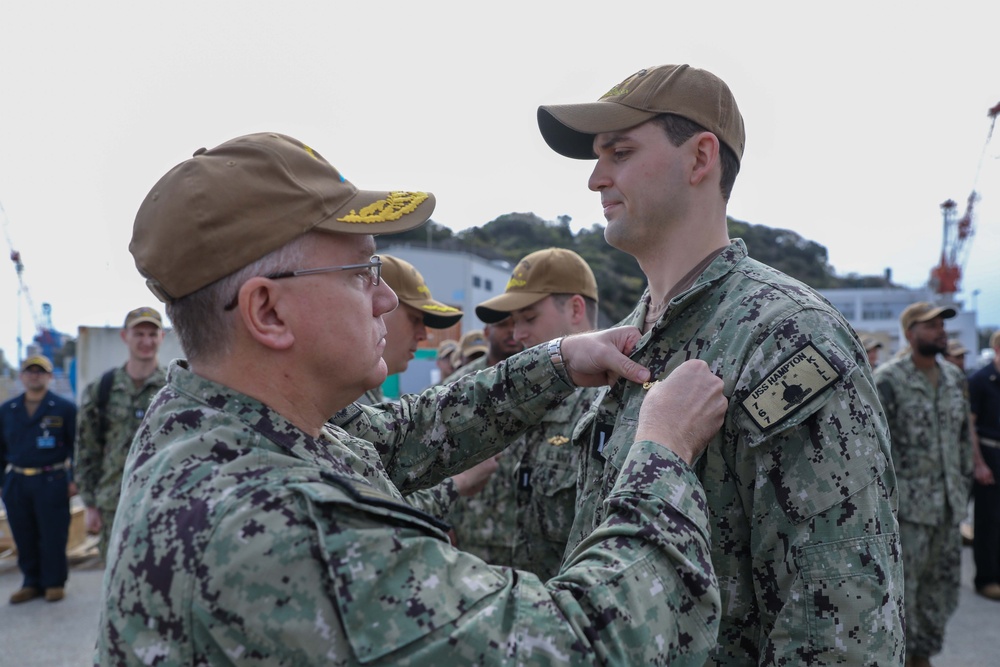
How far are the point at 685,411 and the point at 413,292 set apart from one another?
2948 millimetres

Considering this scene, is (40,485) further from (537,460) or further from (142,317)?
(537,460)

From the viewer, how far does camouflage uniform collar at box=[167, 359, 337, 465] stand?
4.70ft

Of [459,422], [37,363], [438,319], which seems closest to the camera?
[459,422]

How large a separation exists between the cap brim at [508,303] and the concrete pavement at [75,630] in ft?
11.1

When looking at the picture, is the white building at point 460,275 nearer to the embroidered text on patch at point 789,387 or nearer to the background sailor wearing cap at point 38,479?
the background sailor wearing cap at point 38,479

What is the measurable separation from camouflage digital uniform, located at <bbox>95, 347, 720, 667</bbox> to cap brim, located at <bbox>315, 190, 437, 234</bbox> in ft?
1.31

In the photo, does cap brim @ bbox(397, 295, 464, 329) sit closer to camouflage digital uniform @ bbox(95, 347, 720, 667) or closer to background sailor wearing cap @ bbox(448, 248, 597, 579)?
background sailor wearing cap @ bbox(448, 248, 597, 579)

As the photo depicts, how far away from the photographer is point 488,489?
4605 mm

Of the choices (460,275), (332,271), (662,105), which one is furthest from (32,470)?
(460,275)

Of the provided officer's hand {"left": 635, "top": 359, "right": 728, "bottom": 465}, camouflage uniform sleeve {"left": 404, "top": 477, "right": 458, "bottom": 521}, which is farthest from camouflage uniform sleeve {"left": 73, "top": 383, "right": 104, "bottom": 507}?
officer's hand {"left": 635, "top": 359, "right": 728, "bottom": 465}

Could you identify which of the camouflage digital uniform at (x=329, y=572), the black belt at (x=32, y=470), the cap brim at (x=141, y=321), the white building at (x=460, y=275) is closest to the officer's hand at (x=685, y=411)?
the camouflage digital uniform at (x=329, y=572)

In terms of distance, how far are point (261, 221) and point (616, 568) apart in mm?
936

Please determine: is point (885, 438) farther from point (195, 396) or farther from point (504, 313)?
point (504, 313)

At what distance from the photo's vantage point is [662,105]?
2.13 meters
